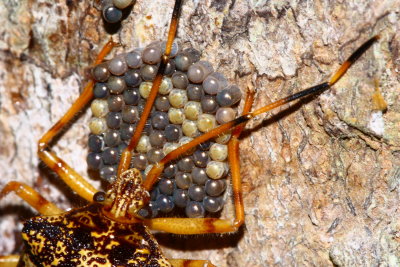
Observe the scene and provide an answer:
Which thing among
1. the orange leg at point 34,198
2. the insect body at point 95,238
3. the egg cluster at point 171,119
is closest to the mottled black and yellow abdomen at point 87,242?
the insect body at point 95,238

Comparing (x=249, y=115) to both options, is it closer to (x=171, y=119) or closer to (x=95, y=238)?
(x=171, y=119)

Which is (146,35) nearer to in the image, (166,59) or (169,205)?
(166,59)

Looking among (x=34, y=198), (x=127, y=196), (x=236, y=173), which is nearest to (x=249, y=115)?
(x=236, y=173)

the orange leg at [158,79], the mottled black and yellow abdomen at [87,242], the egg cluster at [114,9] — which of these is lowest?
the mottled black and yellow abdomen at [87,242]

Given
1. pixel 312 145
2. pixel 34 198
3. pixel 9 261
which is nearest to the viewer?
pixel 312 145

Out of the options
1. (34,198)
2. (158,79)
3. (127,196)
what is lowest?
(127,196)

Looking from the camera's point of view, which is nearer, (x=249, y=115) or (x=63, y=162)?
(x=249, y=115)

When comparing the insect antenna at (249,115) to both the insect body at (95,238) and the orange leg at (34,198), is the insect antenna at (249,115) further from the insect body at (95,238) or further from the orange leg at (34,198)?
the orange leg at (34,198)

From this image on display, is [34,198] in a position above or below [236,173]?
above
